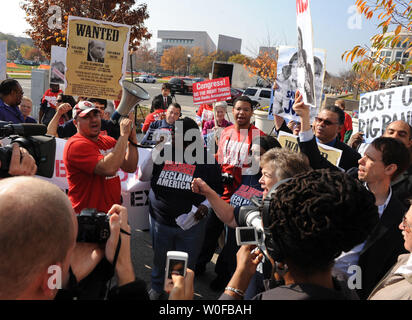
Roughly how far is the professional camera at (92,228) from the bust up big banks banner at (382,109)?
3.45 metres

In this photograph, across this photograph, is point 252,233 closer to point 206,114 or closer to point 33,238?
point 33,238

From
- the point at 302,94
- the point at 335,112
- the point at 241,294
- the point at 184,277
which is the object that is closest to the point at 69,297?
the point at 184,277

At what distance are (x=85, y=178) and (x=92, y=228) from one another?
1.43 metres

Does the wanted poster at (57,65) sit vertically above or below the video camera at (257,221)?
above

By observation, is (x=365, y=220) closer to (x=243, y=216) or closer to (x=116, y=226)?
(x=243, y=216)

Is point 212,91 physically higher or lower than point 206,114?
higher

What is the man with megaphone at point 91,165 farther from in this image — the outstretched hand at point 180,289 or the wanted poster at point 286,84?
the wanted poster at point 286,84

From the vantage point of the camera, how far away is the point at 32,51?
65.6 m

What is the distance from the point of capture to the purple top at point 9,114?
13.8 feet

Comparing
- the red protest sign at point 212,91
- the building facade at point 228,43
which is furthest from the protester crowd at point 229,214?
the building facade at point 228,43

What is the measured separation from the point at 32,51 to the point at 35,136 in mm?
75475

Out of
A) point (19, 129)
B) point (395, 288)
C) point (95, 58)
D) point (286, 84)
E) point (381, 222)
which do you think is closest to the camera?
point (395, 288)

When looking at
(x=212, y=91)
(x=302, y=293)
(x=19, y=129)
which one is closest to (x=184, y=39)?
(x=212, y=91)

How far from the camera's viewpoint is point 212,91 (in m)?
7.30
